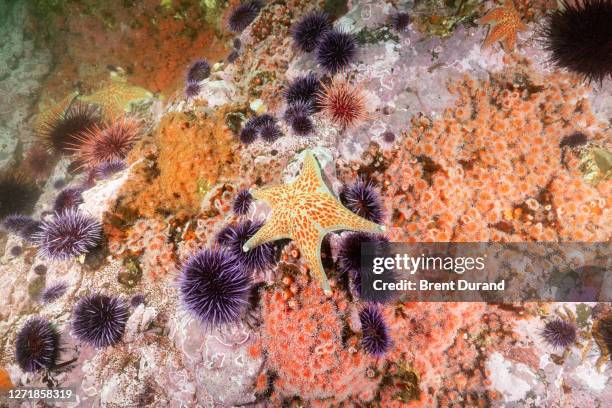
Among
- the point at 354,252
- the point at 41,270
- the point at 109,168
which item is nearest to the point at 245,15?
the point at 109,168

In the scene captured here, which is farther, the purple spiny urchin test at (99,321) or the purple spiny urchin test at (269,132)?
the purple spiny urchin test at (269,132)

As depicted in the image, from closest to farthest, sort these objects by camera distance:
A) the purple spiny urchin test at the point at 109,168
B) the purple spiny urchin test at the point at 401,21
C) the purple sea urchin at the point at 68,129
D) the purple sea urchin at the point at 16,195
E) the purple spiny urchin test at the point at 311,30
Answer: the purple spiny urchin test at the point at 401,21 < the purple spiny urchin test at the point at 311,30 < the purple spiny urchin test at the point at 109,168 < the purple sea urchin at the point at 68,129 < the purple sea urchin at the point at 16,195

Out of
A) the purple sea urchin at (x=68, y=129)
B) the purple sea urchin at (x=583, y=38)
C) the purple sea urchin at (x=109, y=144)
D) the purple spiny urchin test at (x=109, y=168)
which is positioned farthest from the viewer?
the purple sea urchin at (x=68, y=129)

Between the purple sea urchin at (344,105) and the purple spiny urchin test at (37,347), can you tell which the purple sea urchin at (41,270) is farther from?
the purple sea urchin at (344,105)

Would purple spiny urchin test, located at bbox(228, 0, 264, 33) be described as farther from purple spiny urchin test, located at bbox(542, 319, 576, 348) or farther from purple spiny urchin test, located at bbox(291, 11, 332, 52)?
purple spiny urchin test, located at bbox(542, 319, 576, 348)

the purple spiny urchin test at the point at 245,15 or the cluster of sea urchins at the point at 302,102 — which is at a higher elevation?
the purple spiny urchin test at the point at 245,15

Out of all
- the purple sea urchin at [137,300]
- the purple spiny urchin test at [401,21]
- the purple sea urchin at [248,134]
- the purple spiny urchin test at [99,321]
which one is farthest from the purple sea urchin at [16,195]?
the purple spiny urchin test at [401,21]

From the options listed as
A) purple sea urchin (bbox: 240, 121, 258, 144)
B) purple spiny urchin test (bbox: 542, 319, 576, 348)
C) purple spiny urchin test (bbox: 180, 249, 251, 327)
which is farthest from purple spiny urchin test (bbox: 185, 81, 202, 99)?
purple spiny urchin test (bbox: 542, 319, 576, 348)
